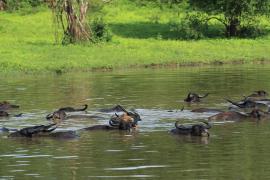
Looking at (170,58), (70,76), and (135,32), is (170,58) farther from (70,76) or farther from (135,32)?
(135,32)

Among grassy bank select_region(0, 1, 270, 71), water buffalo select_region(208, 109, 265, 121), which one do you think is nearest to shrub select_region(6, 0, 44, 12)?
grassy bank select_region(0, 1, 270, 71)

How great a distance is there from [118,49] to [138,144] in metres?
20.3

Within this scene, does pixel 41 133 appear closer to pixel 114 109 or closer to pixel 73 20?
pixel 114 109

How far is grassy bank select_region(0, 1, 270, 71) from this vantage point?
3022cm

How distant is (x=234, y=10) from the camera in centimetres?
3916

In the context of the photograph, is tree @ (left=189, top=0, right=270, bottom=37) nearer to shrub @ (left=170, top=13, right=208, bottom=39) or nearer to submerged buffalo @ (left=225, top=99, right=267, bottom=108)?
shrub @ (left=170, top=13, right=208, bottom=39)

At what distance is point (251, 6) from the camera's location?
127 ft

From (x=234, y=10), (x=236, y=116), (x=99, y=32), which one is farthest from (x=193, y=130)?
(x=234, y=10)

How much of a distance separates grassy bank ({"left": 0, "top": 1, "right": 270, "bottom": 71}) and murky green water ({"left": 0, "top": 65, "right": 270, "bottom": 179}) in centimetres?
745

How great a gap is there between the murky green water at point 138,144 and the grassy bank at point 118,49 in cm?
745

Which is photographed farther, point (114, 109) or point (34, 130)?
point (114, 109)

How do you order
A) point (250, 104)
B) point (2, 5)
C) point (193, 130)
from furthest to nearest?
1. point (2, 5)
2. point (250, 104)
3. point (193, 130)

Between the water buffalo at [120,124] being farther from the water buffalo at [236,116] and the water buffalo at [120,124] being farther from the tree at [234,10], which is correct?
the tree at [234,10]

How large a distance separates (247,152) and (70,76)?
53.4 ft
